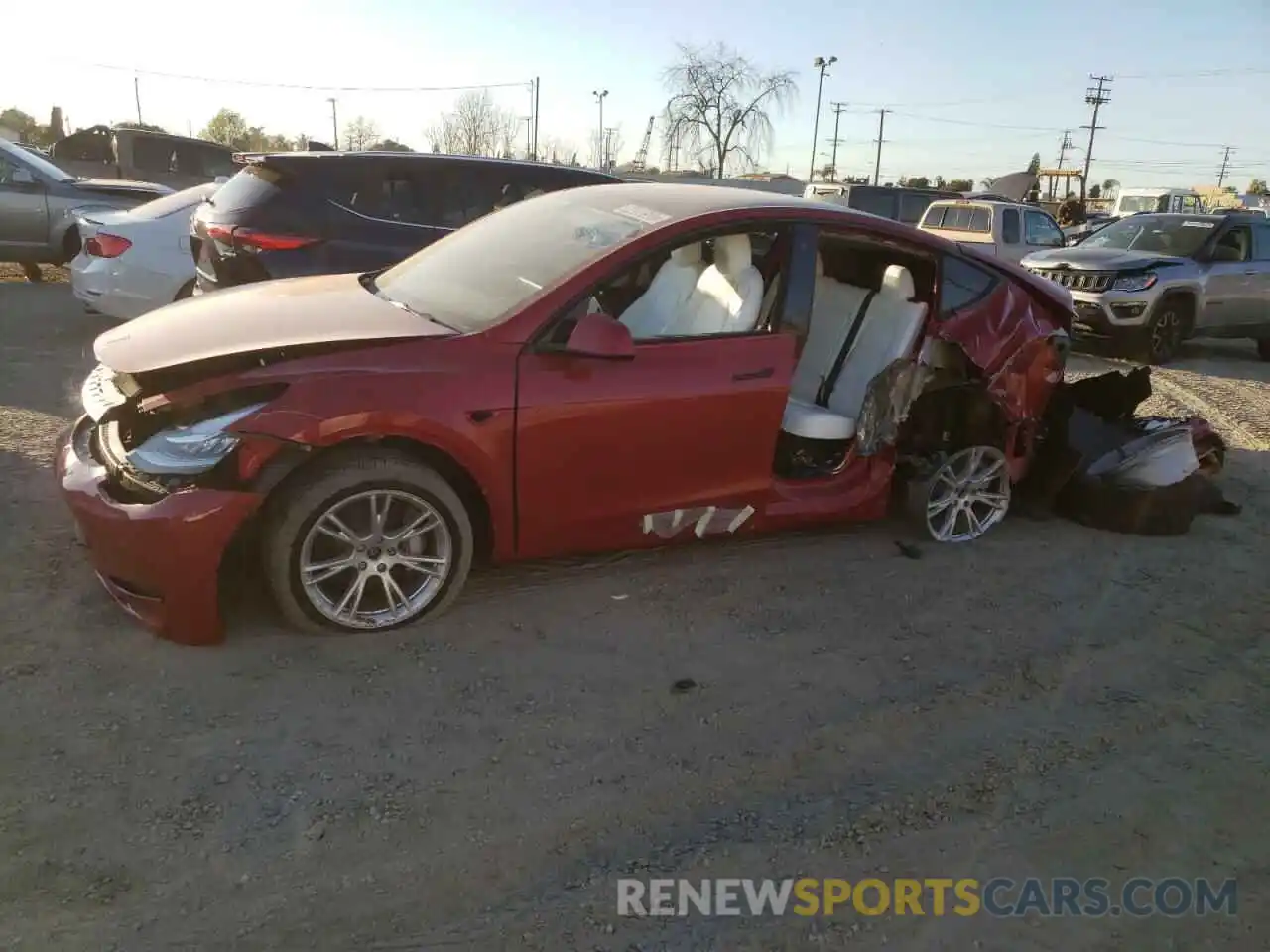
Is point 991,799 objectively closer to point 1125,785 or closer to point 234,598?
point 1125,785

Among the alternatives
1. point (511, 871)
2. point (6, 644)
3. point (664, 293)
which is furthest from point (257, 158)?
point (511, 871)

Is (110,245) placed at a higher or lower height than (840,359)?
higher

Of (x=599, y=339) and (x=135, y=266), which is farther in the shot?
(x=135, y=266)

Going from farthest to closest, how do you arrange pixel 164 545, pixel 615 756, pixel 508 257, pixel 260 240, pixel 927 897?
pixel 260 240 < pixel 508 257 < pixel 164 545 < pixel 615 756 < pixel 927 897

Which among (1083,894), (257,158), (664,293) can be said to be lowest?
(1083,894)

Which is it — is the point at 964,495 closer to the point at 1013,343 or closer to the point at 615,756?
the point at 1013,343

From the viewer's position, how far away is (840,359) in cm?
507

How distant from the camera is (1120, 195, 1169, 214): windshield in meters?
31.6

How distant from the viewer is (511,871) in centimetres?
251

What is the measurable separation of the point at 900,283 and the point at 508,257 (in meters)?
2.07

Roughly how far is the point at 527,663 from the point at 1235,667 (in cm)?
293

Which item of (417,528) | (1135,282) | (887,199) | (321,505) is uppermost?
(887,199)

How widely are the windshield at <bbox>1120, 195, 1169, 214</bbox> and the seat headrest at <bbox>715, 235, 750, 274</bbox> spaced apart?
104ft

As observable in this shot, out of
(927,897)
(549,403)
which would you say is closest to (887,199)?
(549,403)
